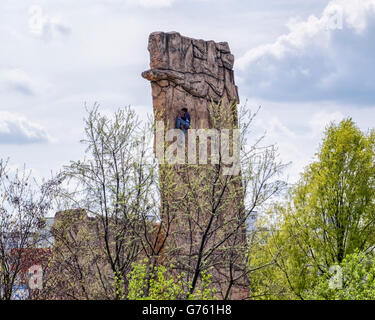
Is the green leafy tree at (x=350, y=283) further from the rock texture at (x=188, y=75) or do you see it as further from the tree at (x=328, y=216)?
the rock texture at (x=188, y=75)

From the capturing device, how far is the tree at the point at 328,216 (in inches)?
694

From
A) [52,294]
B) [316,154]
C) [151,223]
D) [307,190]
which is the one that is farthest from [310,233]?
[52,294]

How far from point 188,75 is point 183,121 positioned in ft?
4.68

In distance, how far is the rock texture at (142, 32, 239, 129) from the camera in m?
15.4

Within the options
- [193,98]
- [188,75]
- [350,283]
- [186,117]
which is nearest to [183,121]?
[186,117]

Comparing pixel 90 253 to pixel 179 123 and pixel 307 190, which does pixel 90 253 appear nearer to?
pixel 179 123

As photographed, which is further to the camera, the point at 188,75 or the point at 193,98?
the point at 193,98

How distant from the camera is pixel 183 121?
15289 millimetres

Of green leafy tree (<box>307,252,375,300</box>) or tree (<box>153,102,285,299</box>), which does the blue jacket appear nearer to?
tree (<box>153,102,285,299</box>)

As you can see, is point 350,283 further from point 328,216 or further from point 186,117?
point 186,117

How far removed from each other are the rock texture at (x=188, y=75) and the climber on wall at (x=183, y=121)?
0.16 metres

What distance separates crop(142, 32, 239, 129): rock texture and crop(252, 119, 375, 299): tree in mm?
3828

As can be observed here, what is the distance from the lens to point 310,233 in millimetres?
17891

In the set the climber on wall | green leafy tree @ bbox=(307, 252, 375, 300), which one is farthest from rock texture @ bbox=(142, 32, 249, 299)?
green leafy tree @ bbox=(307, 252, 375, 300)
